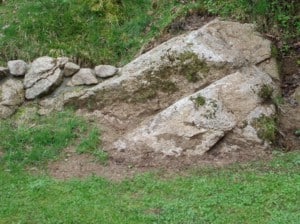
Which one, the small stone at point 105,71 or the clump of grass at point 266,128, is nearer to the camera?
the clump of grass at point 266,128

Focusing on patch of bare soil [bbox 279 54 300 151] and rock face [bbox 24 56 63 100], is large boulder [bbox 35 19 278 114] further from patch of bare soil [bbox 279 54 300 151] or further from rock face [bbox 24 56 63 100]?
patch of bare soil [bbox 279 54 300 151]

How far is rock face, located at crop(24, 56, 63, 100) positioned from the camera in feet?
28.2

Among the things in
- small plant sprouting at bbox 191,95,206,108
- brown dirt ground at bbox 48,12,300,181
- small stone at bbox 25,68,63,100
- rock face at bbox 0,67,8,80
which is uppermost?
small plant sprouting at bbox 191,95,206,108

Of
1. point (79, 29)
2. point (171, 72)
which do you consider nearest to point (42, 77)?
point (79, 29)

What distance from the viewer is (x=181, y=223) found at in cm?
547

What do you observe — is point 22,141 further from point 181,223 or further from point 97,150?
point 181,223

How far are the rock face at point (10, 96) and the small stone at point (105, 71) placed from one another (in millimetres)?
1167

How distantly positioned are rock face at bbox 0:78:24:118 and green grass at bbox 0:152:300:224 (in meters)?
1.83

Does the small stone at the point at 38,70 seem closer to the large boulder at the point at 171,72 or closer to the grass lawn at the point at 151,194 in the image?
the large boulder at the point at 171,72

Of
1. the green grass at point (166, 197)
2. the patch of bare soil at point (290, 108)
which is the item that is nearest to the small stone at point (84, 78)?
the green grass at point (166, 197)

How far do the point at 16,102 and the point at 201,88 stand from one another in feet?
8.93

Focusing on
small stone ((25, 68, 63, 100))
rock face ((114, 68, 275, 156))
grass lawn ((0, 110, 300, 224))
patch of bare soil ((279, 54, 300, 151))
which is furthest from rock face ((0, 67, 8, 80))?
patch of bare soil ((279, 54, 300, 151))

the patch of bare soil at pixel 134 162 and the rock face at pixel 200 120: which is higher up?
the rock face at pixel 200 120

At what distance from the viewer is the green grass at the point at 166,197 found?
221 inches
